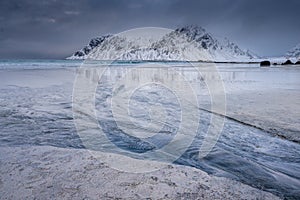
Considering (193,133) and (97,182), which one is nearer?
(97,182)

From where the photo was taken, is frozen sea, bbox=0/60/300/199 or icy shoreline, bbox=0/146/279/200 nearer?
icy shoreline, bbox=0/146/279/200

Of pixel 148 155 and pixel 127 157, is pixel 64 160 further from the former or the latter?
pixel 148 155

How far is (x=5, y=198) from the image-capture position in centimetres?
210

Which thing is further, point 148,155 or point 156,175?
point 148,155

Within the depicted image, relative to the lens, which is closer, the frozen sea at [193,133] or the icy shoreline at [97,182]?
the icy shoreline at [97,182]

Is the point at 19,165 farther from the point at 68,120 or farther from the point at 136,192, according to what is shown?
the point at 68,120

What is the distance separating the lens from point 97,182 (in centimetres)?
241

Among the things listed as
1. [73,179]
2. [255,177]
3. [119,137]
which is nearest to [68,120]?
[119,137]

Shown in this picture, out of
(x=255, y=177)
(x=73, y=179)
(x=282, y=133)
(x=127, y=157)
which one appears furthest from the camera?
(x=282, y=133)

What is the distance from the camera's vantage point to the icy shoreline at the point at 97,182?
7.20 ft

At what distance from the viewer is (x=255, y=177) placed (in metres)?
2.66

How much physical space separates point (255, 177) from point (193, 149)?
42.1 inches

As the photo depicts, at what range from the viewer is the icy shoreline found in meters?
2.20

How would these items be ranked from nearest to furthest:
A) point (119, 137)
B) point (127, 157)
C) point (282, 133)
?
point (127, 157)
point (119, 137)
point (282, 133)
